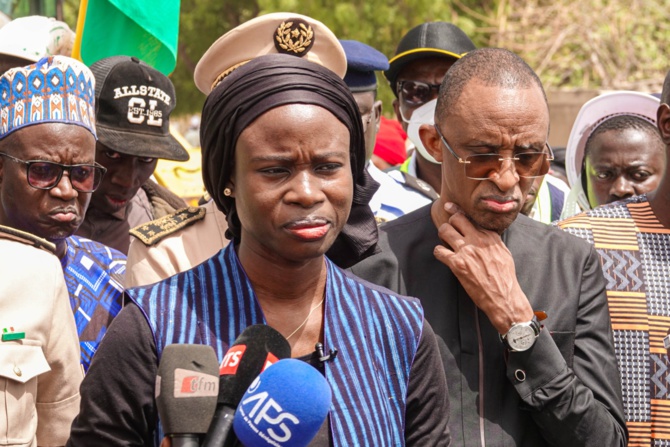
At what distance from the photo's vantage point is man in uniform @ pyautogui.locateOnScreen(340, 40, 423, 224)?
18.9ft

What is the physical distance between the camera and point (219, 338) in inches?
108

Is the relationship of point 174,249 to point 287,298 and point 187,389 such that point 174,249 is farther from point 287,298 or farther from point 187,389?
point 187,389

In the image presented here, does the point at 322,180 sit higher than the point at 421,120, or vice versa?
the point at 322,180

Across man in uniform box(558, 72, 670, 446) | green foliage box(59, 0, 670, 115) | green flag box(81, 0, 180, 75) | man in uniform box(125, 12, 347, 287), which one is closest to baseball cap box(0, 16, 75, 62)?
green flag box(81, 0, 180, 75)

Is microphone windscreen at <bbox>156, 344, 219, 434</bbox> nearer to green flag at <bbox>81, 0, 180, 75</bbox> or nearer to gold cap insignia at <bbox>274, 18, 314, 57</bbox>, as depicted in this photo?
gold cap insignia at <bbox>274, 18, 314, 57</bbox>

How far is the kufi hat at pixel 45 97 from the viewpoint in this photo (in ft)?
13.4

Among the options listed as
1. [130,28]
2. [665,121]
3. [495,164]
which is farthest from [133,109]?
[665,121]

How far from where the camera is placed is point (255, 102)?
281 cm

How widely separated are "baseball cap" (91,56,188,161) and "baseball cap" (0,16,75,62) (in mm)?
402

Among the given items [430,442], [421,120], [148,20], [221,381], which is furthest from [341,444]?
[148,20]

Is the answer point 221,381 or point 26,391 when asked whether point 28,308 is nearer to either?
point 26,391

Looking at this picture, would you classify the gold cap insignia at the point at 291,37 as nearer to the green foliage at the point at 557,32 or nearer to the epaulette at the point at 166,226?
the epaulette at the point at 166,226

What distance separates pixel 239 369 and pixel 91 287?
6.50 feet

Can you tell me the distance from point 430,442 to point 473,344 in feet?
2.09
